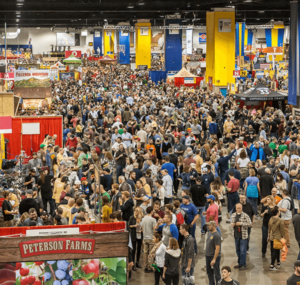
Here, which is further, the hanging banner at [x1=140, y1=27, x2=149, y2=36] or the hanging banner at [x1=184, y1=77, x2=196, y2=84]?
the hanging banner at [x1=140, y1=27, x2=149, y2=36]

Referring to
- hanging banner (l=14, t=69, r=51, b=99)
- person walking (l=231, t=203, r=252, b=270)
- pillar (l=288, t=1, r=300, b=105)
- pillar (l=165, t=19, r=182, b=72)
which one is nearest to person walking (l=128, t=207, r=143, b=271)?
person walking (l=231, t=203, r=252, b=270)

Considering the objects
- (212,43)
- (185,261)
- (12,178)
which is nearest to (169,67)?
(212,43)

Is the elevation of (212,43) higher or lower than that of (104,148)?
higher

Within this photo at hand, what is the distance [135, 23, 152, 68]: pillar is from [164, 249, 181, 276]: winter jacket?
131 ft

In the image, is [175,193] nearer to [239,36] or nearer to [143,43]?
[239,36]

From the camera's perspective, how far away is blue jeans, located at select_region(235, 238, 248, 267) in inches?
346

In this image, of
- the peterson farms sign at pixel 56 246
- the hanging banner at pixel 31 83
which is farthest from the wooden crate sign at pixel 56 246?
the hanging banner at pixel 31 83

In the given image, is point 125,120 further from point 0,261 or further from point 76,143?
point 0,261

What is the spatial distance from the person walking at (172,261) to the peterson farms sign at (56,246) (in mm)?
1184

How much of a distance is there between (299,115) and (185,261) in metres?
14.2

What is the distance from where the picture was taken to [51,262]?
676 cm

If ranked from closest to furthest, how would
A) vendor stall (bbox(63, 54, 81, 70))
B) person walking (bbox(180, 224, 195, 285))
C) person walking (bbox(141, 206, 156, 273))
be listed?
person walking (bbox(180, 224, 195, 285))
person walking (bbox(141, 206, 156, 273))
vendor stall (bbox(63, 54, 81, 70))

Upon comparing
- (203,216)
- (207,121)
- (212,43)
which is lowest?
(203,216)

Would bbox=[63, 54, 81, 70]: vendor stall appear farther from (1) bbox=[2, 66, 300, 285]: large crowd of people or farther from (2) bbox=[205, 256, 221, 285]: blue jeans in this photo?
(2) bbox=[205, 256, 221, 285]: blue jeans
